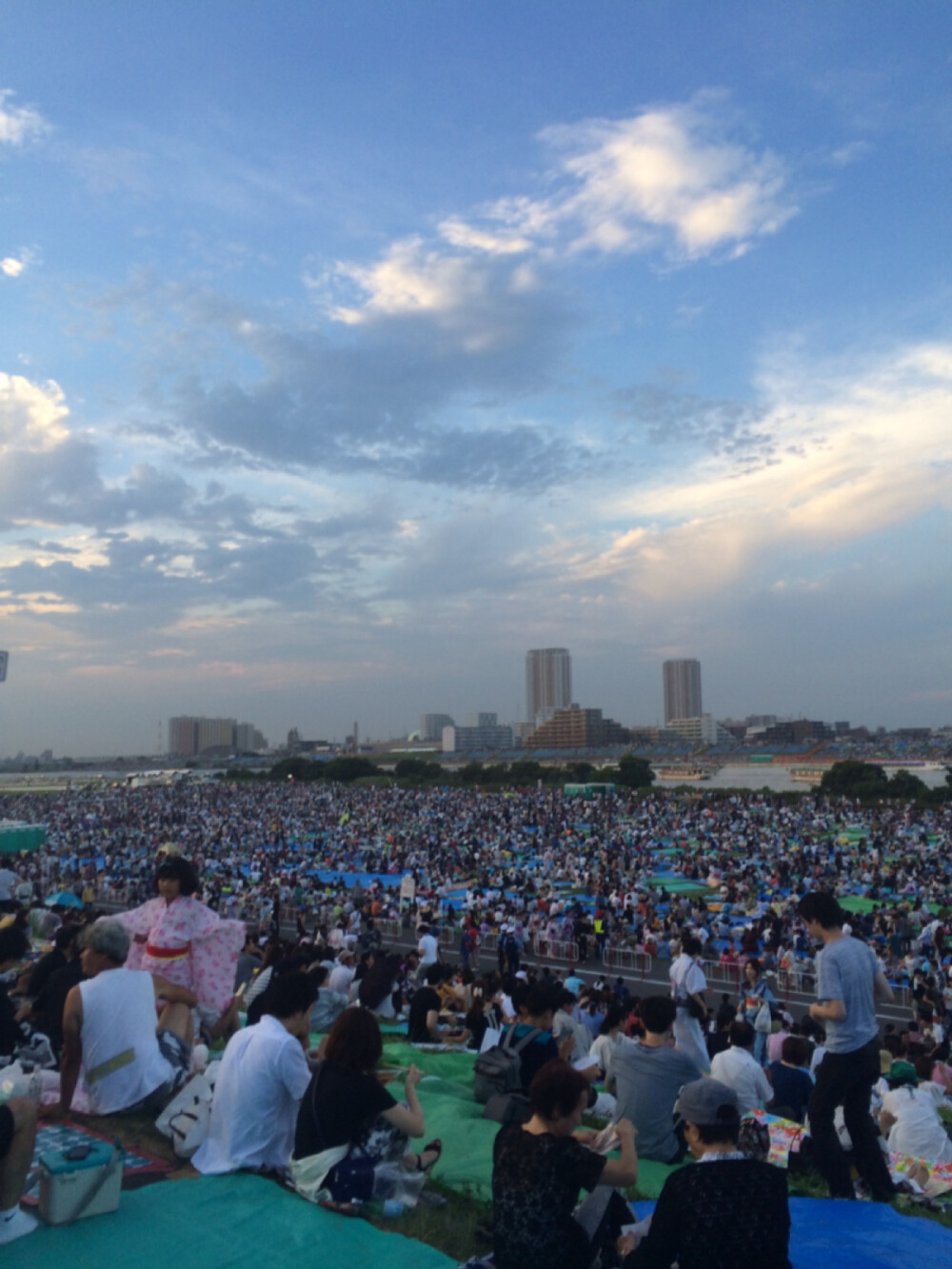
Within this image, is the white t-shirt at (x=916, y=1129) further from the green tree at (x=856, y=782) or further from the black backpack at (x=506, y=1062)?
the green tree at (x=856, y=782)

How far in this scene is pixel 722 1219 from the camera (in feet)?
7.75

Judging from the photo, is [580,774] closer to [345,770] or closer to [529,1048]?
[345,770]

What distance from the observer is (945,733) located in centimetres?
18300

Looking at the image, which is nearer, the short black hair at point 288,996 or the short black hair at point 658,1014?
the short black hair at point 288,996

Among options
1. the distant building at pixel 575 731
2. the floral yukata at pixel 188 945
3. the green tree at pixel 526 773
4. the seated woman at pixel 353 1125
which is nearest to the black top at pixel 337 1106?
the seated woman at pixel 353 1125

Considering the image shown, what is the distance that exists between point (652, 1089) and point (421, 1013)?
3471 mm

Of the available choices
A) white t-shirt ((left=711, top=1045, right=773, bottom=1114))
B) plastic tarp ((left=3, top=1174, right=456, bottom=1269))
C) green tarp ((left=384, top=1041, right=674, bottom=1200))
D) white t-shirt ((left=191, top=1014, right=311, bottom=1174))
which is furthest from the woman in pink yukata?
white t-shirt ((left=711, top=1045, right=773, bottom=1114))

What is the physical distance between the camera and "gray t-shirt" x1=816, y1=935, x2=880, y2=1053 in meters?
3.89

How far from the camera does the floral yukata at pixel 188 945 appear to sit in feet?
17.3

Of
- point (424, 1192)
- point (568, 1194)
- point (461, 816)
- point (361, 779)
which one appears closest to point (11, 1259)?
point (424, 1192)

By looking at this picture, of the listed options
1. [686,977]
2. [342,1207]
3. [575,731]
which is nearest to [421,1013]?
[686,977]

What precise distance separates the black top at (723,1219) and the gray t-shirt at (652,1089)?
2.06 m

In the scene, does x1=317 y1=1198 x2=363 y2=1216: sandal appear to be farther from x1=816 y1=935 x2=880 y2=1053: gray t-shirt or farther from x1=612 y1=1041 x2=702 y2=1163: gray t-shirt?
x1=816 y1=935 x2=880 y2=1053: gray t-shirt

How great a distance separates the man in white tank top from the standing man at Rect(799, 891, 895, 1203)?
10.7 feet
